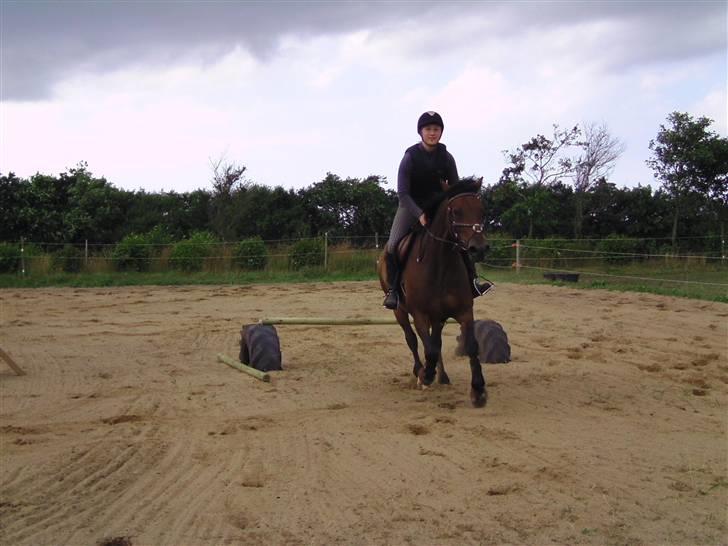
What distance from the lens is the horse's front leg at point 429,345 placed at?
7043mm

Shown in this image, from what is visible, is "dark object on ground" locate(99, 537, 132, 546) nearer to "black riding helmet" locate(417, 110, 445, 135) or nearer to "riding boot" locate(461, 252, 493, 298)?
"riding boot" locate(461, 252, 493, 298)

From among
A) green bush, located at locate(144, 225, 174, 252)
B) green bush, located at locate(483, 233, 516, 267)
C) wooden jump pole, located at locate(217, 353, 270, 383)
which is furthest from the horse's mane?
green bush, located at locate(144, 225, 174, 252)

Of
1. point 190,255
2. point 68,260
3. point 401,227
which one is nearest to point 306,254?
point 190,255

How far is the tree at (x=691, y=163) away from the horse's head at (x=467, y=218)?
82.6ft

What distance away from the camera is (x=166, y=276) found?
23.6m

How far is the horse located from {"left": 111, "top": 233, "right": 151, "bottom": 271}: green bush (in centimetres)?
1981

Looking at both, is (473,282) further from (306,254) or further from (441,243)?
(306,254)

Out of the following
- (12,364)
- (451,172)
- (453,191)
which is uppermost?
(451,172)

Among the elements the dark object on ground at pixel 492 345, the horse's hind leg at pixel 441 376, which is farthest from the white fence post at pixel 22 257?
the horse's hind leg at pixel 441 376

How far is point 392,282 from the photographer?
778 centimetres

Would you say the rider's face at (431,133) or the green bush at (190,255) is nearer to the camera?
the rider's face at (431,133)

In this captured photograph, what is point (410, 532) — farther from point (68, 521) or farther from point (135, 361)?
point (135, 361)

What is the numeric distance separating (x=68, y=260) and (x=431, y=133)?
2089 centimetres

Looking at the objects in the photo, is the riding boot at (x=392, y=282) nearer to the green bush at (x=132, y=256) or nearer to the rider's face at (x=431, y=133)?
the rider's face at (x=431, y=133)
